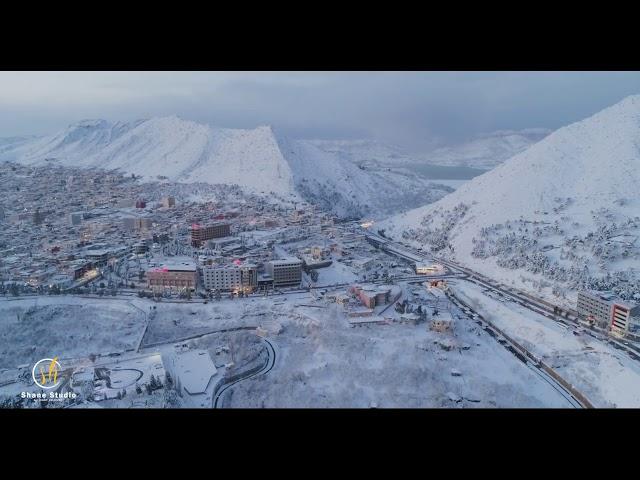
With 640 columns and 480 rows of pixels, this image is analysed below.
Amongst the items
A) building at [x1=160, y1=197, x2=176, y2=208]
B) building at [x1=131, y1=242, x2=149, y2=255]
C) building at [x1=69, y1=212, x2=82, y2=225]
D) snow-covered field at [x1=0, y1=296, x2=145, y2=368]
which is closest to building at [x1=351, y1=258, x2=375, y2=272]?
snow-covered field at [x1=0, y1=296, x2=145, y2=368]

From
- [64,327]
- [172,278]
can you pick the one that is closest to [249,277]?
[172,278]

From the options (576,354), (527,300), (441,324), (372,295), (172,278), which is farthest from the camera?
(527,300)

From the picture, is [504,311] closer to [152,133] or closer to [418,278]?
[418,278]

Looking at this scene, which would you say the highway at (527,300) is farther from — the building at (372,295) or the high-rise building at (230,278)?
the high-rise building at (230,278)

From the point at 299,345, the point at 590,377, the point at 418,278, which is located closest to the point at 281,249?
the point at 418,278

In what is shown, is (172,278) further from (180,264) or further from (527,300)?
(527,300)

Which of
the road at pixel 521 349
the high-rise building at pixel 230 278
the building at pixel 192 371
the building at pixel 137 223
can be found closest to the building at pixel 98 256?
the building at pixel 137 223

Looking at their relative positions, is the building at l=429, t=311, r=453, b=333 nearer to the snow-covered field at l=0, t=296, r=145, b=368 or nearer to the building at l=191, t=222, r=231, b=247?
the snow-covered field at l=0, t=296, r=145, b=368
